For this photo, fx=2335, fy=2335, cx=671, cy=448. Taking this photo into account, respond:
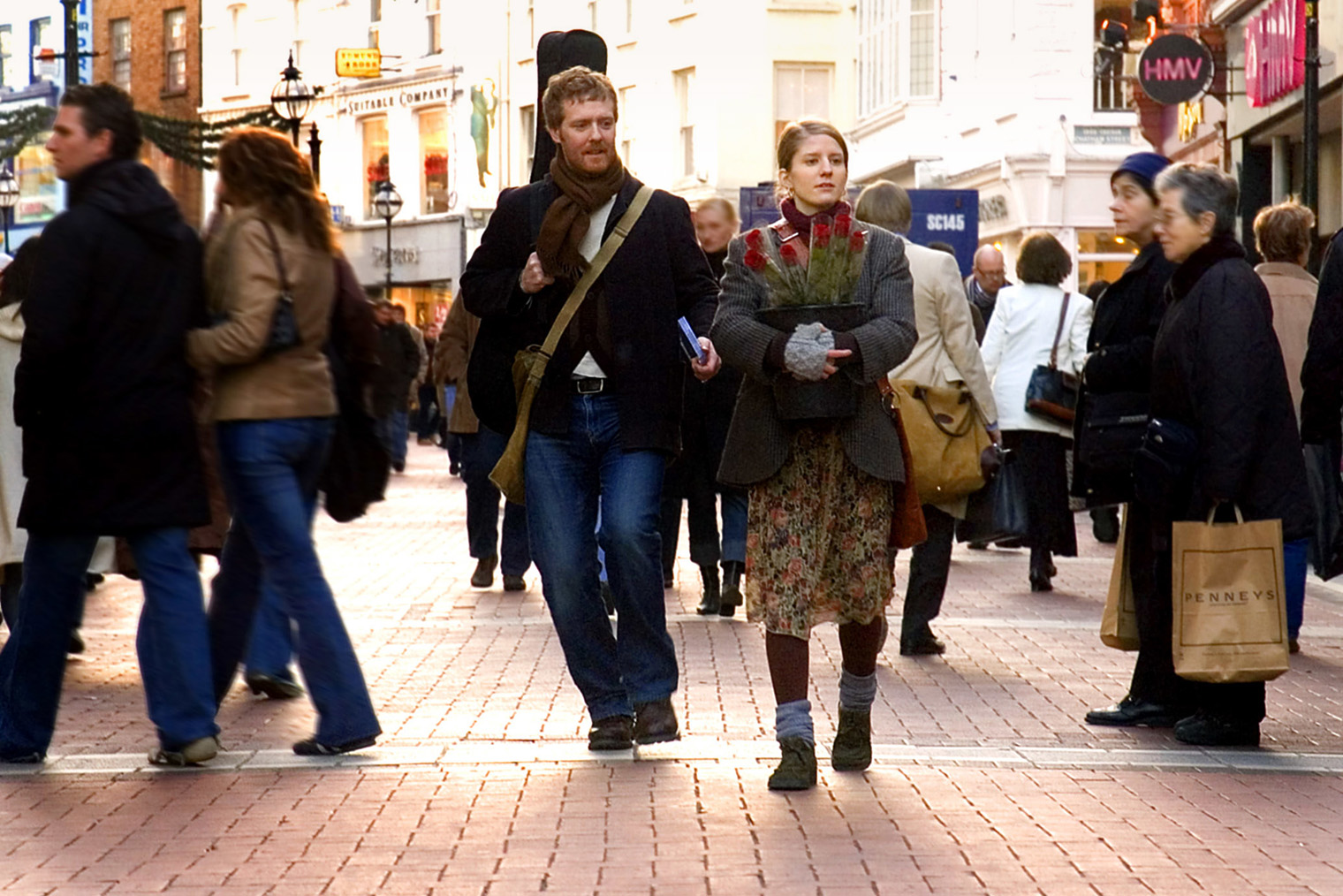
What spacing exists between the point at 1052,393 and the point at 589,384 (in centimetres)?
589

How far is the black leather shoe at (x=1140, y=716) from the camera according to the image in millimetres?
7773

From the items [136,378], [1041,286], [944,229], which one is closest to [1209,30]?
[944,229]

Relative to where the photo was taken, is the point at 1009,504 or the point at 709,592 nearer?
the point at 709,592

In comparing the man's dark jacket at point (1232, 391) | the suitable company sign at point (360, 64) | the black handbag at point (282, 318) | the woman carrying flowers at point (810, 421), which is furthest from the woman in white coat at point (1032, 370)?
the suitable company sign at point (360, 64)

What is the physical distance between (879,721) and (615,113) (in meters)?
2.26

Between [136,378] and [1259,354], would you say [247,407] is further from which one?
[1259,354]

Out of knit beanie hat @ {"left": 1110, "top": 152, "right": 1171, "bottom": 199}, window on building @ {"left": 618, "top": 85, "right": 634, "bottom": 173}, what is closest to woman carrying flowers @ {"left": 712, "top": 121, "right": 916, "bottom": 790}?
knit beanie hat @ {"left": 1110, "top": 152, "right": 1171, "bottom": 199}

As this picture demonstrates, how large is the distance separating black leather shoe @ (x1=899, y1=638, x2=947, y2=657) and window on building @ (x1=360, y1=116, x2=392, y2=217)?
139 feet

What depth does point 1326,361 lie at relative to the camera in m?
8.62


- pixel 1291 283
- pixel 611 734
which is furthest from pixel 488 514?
pixel 611 734

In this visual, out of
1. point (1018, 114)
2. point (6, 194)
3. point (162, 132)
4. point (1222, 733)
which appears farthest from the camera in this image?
point (6, 194)

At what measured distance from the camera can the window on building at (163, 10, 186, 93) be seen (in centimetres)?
5459

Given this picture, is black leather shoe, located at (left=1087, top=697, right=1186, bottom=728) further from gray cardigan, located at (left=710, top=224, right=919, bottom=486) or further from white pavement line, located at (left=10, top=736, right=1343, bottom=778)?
gray cardigan, located at (left=710, top=224, right=919, bottom=486)

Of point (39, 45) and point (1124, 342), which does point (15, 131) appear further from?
point (39, 45)
